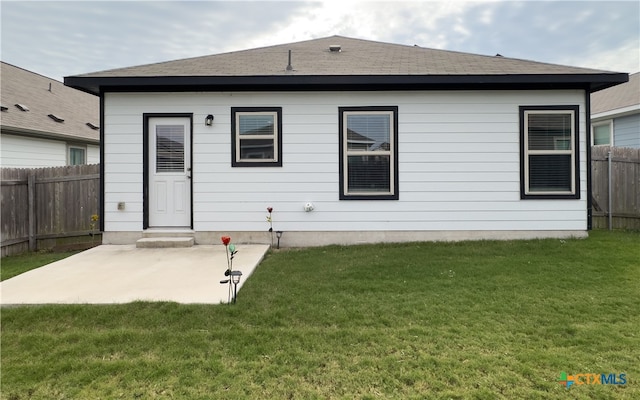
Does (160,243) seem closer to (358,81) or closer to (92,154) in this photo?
(358,81)

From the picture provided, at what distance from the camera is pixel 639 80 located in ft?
43.1

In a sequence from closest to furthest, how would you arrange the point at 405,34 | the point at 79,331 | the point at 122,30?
the point at 79,331
the point at 122,30
the point at 405,34

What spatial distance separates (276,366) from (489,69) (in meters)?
6.28

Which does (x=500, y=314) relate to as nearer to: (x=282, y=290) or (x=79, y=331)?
(x=282, y=290)

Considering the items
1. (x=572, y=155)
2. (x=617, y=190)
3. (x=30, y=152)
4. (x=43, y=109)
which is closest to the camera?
(x=572, y=155)

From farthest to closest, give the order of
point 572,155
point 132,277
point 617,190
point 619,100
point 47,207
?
point 619,100, point 617,190, point 47,207, point 572,155, point 132,277

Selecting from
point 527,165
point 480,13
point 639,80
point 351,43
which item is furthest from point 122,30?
point 639,80

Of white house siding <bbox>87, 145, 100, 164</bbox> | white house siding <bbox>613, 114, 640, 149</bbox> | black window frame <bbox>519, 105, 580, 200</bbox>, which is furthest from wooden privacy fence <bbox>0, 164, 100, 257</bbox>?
white house siding <bbox>613, 114, 640, 149</bbox>

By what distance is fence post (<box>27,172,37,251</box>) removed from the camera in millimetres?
7234

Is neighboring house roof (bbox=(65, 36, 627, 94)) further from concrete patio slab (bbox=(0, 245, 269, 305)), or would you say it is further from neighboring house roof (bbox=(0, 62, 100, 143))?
neighboring house roof (bbox=(0, 62, 100, 143))

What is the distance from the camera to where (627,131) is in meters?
11.5

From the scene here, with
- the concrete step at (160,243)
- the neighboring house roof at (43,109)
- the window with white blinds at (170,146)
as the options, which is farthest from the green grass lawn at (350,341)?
the neighboring house roof at (43,109)

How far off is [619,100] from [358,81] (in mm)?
10961

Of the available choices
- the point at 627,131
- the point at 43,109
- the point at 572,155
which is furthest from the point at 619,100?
the point at 43,109
